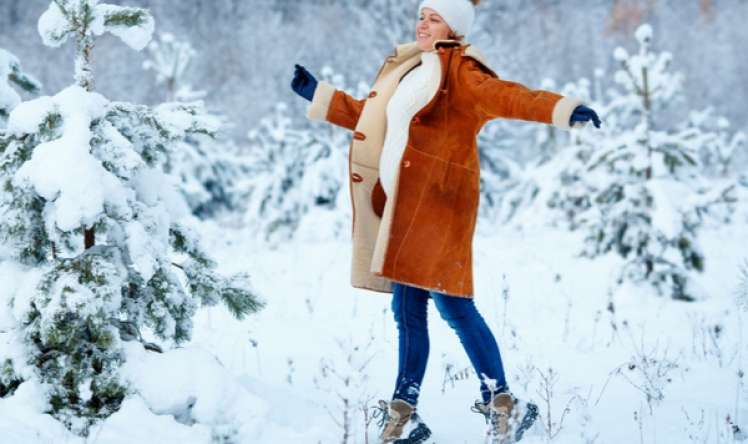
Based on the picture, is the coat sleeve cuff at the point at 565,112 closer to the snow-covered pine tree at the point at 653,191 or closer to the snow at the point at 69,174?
the snow at the point at 69,174

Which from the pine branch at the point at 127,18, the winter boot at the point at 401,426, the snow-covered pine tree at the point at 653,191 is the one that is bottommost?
the winter boot at the point at 401,426

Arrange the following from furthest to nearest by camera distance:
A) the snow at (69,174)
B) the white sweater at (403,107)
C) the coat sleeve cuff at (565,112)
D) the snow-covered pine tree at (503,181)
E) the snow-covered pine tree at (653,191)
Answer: the snow-covered pine tree at (503,181) → the snow-covered pine tree at (653,191) → the white sweater at (403,107) → the snow at (69,174) → the coat sleeve cuff at (565,112)

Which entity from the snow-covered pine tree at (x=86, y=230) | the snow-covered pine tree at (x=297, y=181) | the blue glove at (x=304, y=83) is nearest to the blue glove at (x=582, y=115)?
the blue glove at (x=304, y=83)

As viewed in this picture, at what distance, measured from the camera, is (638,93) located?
7.78 metres

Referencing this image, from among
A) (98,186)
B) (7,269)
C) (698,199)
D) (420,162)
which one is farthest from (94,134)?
(698,199)

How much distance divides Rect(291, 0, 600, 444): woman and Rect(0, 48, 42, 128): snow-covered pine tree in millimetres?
1763

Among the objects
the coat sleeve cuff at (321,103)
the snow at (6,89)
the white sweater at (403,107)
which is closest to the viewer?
the white sweater at (403,107)

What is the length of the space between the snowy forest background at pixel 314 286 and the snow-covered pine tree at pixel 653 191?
25 millimetres

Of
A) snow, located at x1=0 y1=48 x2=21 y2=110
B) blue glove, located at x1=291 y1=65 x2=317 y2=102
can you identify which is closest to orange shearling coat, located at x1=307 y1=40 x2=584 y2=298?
blue glove, located at x1=291 y1=65 x2=317 y2=102

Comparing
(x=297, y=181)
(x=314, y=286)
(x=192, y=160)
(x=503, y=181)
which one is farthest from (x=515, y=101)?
(x=503, y=181)

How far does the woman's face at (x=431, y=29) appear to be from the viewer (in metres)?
2.82

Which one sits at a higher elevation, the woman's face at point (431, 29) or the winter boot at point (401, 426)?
A: the woman's face at point (431, 29)

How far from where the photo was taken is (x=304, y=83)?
3152 mm

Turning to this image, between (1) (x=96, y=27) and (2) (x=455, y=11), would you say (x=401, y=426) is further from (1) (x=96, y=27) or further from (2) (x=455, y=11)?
(1) (x=96, y=27)
